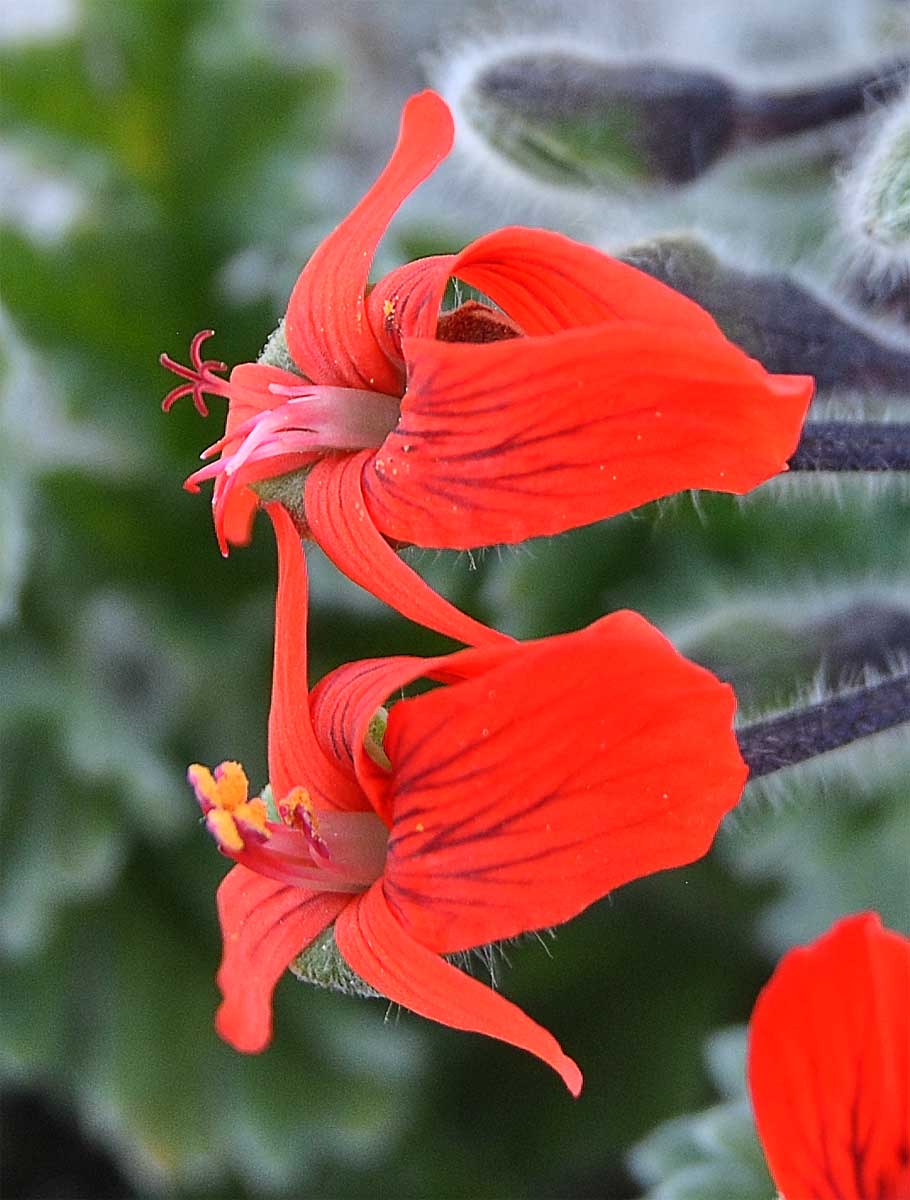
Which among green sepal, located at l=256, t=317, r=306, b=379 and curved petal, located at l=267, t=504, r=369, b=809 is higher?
green sepal, located at l=256, t=317, r=306, b=379

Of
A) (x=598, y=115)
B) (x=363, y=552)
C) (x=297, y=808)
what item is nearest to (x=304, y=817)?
(x=297, y=808)

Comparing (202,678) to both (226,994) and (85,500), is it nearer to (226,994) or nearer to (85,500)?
(85,500)

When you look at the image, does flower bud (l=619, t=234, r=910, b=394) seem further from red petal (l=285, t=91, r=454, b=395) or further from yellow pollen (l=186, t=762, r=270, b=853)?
yellow pollen (l=186, t=762, r=270, b=853)

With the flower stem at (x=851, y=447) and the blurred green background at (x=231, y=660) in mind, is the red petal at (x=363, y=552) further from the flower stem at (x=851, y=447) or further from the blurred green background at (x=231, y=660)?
the blurred green background at (x=231, y=660)

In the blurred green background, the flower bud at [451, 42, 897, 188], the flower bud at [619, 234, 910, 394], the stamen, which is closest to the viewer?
the stamen

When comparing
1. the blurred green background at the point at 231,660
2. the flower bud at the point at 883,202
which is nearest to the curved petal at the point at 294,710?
the flower bud at the point at 883,202

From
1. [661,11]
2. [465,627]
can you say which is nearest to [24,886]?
[465,627]

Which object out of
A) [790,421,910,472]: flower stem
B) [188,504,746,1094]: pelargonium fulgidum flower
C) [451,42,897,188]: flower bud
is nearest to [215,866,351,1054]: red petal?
[188,504,746,1094]: pelargonium fulgidum flower

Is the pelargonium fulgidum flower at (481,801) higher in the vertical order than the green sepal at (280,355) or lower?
lower
